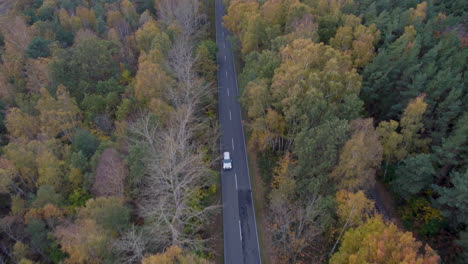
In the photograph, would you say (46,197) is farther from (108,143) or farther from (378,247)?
(378,247)

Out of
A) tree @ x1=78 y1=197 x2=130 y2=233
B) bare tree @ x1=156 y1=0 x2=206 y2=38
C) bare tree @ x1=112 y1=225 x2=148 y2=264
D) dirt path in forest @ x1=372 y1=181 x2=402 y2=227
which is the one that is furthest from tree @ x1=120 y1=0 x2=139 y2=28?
dirt path in forest @ x1=372 y1=181 x2=402 y2=227

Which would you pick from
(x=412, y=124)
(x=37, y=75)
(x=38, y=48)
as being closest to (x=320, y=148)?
(x=412, y=124)

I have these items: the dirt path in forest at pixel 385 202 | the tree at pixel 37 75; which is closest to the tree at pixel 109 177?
the tree at pixel 37 75

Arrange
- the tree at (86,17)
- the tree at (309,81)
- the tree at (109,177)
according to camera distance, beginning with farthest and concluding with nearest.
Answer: the tree at (86,17) → the tree at (309,81) → the tree at (109,177)

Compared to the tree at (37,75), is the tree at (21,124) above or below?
below

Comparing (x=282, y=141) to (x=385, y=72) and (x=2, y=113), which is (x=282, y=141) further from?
(x=2, y=113)

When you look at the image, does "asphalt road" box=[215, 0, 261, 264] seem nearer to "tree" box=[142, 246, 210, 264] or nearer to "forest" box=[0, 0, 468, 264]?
"forest" box=[0, 0, 468, 264]

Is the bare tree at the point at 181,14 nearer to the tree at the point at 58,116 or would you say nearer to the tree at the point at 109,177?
the tree at the point at 58,116
